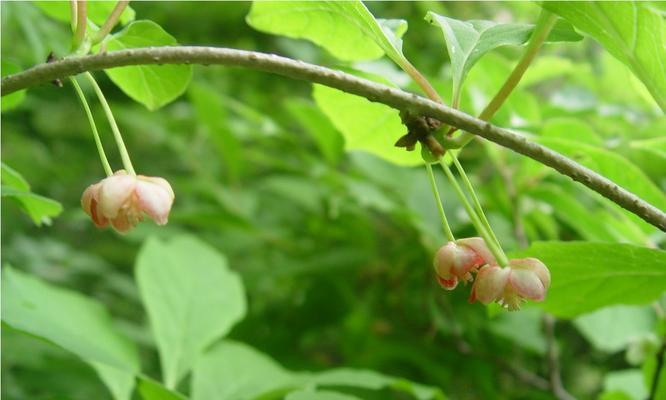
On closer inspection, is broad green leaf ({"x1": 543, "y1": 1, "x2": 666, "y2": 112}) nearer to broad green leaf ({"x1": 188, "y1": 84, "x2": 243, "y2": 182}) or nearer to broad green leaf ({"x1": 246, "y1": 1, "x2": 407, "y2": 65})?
broad green leaf ({"x1": 246, "y1": 1, "x2": 407, "y2": 65})

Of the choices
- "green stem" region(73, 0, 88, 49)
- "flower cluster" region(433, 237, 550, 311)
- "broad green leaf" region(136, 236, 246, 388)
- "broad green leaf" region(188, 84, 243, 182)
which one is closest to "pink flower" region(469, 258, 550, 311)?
"flower cluster" region(433, 237, 550, 311)

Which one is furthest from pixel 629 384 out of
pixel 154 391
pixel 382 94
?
pixel 382 94

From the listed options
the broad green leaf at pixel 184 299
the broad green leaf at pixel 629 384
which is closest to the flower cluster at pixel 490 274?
the broad green leaf at pixel 184 299

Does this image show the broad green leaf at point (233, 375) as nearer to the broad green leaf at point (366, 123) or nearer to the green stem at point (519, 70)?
the broad green leaf at point (366, 123)

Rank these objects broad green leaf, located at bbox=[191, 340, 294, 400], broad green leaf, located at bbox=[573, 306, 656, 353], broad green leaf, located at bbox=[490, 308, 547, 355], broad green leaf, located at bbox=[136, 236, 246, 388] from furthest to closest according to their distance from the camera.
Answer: broad green leaf, located at bbox=[490, 308, 547, 355], broad green leaf, located at bbox=[573, 306, 656, 353], broad green leaf, located at bbox=[136, 236, 246, 388], broad green leaf, located at bbox=[191, 340, 294, 400]

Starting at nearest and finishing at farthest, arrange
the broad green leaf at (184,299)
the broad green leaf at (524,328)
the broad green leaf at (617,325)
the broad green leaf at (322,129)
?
the broad green leaf at (184,299)
the broad green leaf at (617,325)
the broad green leaf at (524,328)
the broad green leaf at (322,129)

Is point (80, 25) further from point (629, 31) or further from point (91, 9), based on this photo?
point (629, 31)
